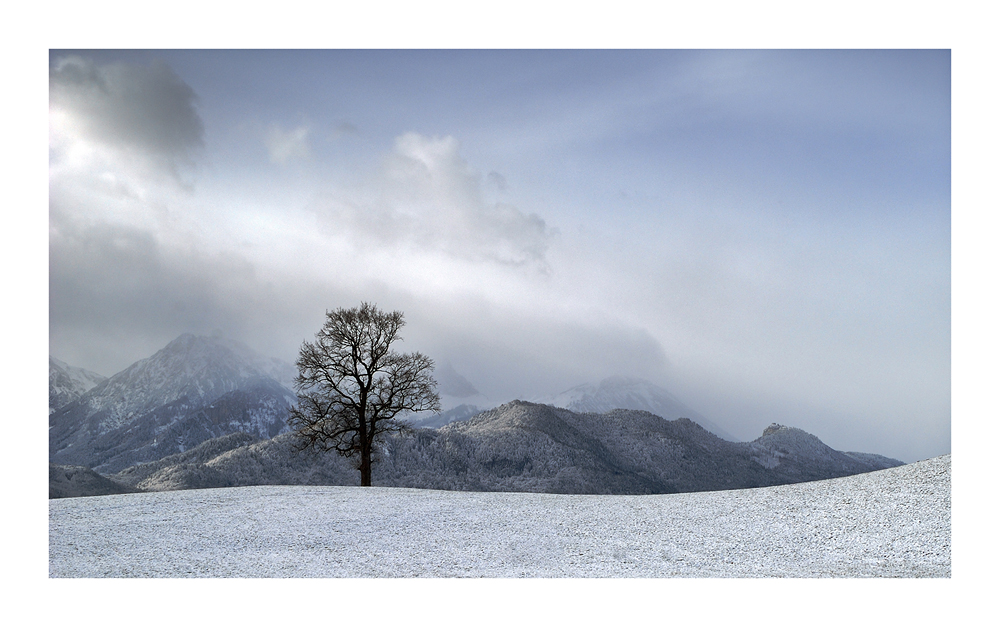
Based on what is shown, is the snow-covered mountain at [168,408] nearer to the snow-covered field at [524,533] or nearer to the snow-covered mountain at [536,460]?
the snow-covered mountain at [536,460]

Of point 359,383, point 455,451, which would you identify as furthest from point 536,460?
point 359,383

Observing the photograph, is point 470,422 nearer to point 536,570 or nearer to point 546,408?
point 546,408

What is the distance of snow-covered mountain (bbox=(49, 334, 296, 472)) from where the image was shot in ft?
118

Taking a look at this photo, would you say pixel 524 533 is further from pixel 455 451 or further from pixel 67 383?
pixel 67 383

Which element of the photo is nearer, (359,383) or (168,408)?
(359,383)

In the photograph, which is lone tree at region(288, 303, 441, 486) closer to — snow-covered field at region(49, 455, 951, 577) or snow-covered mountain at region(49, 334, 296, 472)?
snow-covered field at region(49, 455, 951, 577)

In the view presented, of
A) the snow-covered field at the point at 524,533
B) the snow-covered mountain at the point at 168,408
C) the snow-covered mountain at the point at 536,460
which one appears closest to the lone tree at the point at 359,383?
the snow-covered field at the point at 524,533

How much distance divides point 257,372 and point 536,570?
4190 centimetres

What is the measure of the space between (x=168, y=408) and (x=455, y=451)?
84.6 feet

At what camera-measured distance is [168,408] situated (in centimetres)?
4084

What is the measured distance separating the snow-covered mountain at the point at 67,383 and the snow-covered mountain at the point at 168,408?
90 cm

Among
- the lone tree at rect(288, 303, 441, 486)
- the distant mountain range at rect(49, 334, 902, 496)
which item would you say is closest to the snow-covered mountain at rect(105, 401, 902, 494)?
the distant mountain range at rect(49, 334, 902, 496)

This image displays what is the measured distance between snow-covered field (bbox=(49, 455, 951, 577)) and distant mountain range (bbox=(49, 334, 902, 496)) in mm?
9299
